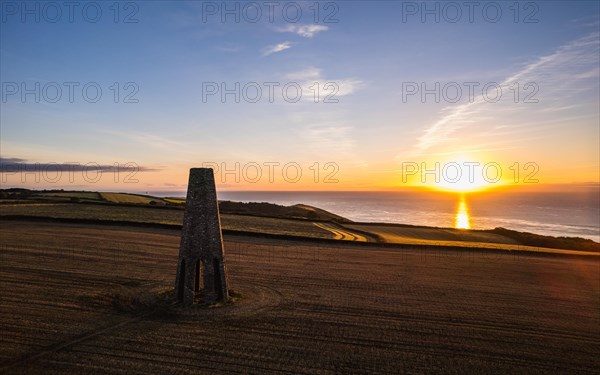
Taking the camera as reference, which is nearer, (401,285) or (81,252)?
(401,285)

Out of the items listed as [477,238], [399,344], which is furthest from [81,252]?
[477,238]

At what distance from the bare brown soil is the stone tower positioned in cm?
86

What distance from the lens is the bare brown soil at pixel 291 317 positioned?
1179 cm

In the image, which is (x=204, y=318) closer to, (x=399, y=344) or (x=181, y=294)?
(x=181, y=294)

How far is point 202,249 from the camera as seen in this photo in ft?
55.8

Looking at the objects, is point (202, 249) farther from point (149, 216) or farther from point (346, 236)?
point (149, 216)

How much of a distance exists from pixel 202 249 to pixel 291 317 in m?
4.63

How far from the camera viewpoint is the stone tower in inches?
669

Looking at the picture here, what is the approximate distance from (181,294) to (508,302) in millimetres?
15083

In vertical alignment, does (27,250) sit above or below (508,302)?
above

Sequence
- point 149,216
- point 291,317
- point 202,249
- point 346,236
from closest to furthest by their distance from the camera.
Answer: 1. point 291,317
2. point 202,249
3. point 346,236
4. point 149,216

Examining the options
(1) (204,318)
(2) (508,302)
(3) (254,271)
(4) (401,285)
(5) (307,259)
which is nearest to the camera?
(1) (204,318)

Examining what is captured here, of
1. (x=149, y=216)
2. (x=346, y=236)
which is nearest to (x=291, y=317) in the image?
(x=346, y=236)

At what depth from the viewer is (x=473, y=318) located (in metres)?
16.5
